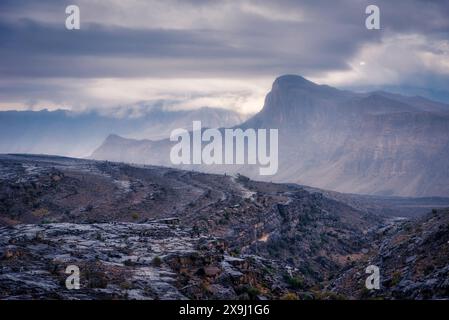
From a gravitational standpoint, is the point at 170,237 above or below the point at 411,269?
above

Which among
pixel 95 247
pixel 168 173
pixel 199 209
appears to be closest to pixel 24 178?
pixel 199 209

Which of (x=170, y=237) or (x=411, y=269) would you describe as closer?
(x=411, y=269)

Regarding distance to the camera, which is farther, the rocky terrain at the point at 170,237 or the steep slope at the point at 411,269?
the rocky terrain at the point at 170,237

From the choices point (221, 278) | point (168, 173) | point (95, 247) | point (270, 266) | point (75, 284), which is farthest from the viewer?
point (168, 173)

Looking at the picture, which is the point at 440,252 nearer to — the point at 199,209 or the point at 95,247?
the point at 95,247

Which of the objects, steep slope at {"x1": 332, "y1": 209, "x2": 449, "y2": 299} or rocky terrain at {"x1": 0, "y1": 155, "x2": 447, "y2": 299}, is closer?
steep slope at {"x1": 332, "y1": 209, "x2": 449, "y2": 299}
